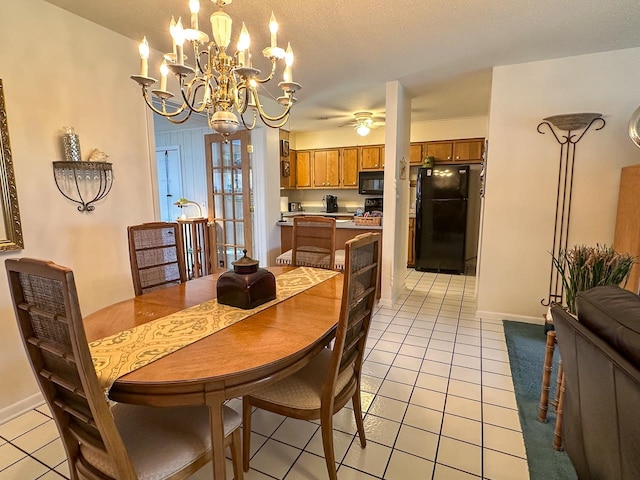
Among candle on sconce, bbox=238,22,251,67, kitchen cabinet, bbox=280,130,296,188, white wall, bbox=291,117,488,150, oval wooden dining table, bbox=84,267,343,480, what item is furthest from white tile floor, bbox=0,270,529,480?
kitchen cabinet, bbox=280,130,296,188

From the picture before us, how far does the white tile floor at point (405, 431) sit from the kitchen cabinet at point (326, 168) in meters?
4.00

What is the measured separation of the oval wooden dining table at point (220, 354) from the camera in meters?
1.00

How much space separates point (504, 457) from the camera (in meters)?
1.60

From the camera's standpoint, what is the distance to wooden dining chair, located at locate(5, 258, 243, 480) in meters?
0.86

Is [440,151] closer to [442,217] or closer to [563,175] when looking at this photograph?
[442,217]

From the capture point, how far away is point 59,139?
207 cm

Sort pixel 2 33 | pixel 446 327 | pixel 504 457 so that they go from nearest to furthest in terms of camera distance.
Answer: pixel 504 457 → pixel 2 33 → pixel 446 327

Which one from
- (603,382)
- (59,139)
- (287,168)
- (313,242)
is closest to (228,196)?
(287,168)

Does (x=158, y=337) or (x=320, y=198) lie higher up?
(x=320, y=198)

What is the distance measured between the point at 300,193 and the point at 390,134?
3515 millimetres

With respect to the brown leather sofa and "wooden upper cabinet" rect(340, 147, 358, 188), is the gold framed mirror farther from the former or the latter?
"wooden upper cabinet" rect(340, 147, 358, 188)

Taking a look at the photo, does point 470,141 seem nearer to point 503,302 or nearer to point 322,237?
point 503,302

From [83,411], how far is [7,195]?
1543mm

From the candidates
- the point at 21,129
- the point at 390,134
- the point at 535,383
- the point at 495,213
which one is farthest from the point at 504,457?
the point at 21,129
